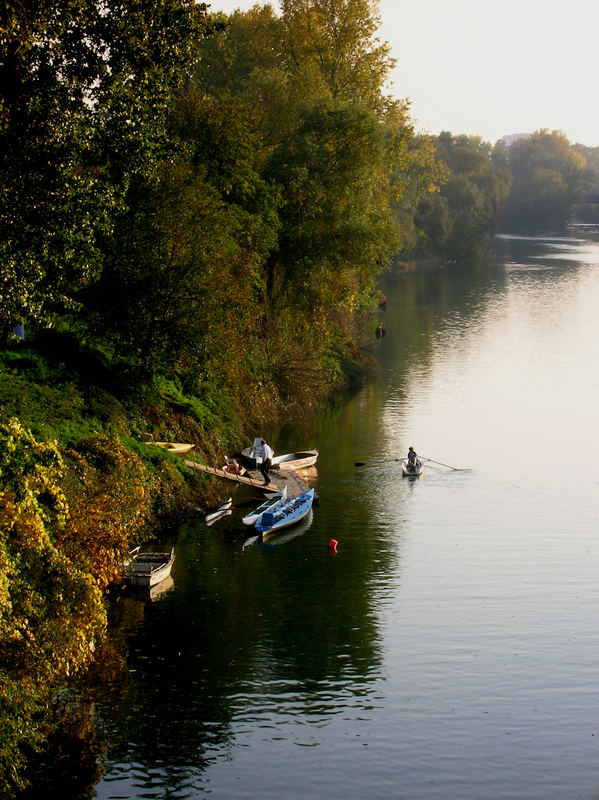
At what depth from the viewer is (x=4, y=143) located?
1183 inches

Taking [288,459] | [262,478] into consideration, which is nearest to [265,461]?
[262,478]

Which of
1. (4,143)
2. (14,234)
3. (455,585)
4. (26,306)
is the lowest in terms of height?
(455,585)

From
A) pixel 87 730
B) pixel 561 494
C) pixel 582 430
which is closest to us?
pixel 87 730

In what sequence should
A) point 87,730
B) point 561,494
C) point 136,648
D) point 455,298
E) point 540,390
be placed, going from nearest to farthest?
point 87,730, point 136,648, point 561,494, point 540,390, point 455,298

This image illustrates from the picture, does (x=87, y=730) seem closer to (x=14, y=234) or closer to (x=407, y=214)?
(x=14, y=234)

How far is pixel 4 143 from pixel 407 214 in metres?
120

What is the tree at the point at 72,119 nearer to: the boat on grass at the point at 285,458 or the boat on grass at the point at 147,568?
the boat on grass at the point at 147,568

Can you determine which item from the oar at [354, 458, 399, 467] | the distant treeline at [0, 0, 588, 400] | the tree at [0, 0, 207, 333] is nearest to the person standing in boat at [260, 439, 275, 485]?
the distant treeline at [0, 0, 588, 400]

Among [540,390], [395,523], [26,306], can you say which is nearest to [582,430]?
[540,390]

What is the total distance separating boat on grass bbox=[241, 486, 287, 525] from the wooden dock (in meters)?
0.82

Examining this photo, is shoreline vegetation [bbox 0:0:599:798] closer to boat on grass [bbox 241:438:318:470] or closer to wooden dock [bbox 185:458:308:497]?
wooden dock [bbox 185:458:308:497]

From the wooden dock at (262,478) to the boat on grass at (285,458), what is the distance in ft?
1.87

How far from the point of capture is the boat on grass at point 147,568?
112 feet

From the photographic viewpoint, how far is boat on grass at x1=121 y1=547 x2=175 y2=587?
34.2 meters
